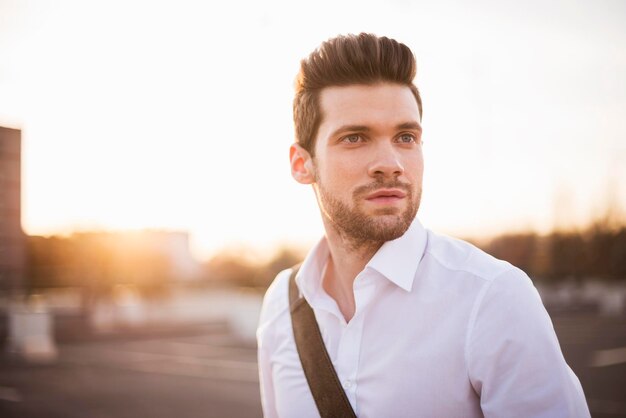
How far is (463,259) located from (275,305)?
106 cm

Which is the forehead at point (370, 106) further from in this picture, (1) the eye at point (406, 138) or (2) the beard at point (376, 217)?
(2) the beard at point (376, 217)

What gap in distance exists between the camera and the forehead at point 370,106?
2271 millimetres

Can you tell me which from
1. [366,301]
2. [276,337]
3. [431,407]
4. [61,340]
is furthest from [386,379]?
[61,340]

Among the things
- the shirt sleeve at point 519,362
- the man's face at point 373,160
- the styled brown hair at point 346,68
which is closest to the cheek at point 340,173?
the man's face at point 373,160

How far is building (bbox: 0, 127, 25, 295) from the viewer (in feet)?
25.5

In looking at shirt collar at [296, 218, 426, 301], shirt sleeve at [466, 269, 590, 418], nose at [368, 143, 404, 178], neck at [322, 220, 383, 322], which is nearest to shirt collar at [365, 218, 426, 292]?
shirt collar at [296, 218, 426, 301]

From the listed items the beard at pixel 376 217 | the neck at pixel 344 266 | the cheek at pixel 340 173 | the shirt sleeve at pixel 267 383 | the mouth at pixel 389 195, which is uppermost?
the cheek at pixel 340 173

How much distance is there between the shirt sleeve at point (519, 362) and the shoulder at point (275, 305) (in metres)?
1.07

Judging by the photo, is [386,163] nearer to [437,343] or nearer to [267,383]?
[437,343]

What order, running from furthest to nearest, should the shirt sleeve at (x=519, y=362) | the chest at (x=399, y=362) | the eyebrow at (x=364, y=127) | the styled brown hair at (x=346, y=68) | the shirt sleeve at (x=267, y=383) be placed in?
the shirt sleeve at (x=267, y=383) < the styled brown hair at (x=346, y=68) < the eyebrow at (x=364, y=127) < the chest at (x=399, y=362) < the shirt sleeve at (x=519, y=362)

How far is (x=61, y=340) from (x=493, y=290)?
75.2ft

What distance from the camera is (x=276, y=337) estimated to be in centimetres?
263

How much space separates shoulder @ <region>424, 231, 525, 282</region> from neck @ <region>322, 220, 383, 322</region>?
25cm

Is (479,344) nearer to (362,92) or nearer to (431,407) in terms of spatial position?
(431,407)
